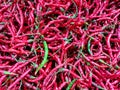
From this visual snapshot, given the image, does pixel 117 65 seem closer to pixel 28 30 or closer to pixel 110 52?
pixel 110 52

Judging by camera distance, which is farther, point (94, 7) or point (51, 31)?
point (94, 7)

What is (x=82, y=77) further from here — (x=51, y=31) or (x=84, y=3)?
(x=84, y=3)

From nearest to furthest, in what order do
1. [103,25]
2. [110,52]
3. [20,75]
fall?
[20,75] → [110,52] → [103,25]

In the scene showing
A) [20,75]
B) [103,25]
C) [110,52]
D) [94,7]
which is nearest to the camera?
[20,75]

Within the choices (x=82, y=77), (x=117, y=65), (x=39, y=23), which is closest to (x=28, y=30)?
(x=39, y=23)

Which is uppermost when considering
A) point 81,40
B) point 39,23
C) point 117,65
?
point 39,23

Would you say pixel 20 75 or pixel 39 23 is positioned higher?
pixel 39 23
